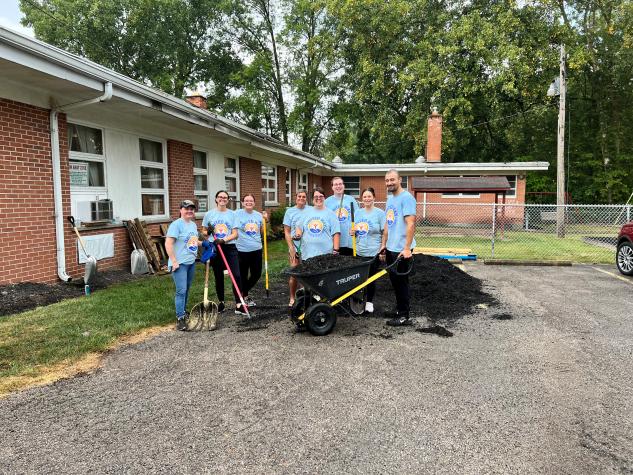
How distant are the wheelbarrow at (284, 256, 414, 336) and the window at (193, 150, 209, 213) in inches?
285

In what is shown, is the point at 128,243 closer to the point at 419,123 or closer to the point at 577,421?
the point at 577,421

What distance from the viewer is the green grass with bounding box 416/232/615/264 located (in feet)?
37.0

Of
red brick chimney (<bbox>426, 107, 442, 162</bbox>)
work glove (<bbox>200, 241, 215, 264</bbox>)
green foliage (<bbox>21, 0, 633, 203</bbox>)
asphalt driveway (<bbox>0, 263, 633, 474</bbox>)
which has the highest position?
green foliage (<bbox>21, 0, 633, 203</bbox>)

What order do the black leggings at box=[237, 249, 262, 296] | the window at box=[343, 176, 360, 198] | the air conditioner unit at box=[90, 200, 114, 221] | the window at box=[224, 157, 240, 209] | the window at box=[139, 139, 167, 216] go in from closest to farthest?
1. the black leggings at box=[237, 249, 262, 296]
2. the air conditioner unit at box=[90, 200, 114, 221]
3. the window at box=[139, 139, 167, 216]
4. the window at box=[224, 157, 240, 209]
5. the window at box=[343, 176, 360, 198]

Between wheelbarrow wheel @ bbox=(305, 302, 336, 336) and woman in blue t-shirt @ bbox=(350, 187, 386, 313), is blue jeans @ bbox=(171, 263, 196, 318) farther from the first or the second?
woman in blue t-shirt @ bbox=(350, 187, 386, 313)

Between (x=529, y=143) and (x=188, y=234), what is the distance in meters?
33.1

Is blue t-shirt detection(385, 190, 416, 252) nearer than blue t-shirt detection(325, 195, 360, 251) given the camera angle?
Yes

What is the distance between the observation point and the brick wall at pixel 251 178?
45.1 ft

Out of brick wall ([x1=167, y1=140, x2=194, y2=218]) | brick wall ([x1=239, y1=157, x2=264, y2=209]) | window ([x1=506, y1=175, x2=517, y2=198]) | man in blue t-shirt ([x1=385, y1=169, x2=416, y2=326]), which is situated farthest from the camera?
window ([x1=506, y1=175, x2=517, y2=198])

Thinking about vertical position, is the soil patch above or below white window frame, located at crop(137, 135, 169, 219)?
below

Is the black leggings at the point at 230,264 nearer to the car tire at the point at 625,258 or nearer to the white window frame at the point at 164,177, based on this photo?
the white window frame at the point at 164,177

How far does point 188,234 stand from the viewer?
4.92 m

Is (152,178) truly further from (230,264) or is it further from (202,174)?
(230,264)

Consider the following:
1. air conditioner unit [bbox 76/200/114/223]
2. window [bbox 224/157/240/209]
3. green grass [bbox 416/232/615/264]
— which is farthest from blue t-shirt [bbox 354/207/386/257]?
window [bbox 224/157/240/209]
